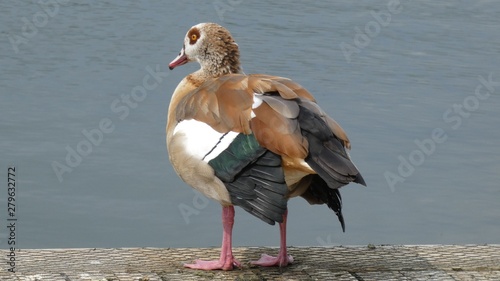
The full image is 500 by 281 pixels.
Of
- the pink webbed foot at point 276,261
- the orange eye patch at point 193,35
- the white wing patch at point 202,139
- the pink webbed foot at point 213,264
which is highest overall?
the orange eye patch at point 193,35

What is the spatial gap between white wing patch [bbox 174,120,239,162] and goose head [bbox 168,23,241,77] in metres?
0.66

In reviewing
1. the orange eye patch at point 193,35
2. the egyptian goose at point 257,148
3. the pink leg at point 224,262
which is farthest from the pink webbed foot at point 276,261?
the orange eye patch at point 193,35

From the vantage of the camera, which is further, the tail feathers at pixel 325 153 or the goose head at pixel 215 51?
the goose head at pixel 215 51

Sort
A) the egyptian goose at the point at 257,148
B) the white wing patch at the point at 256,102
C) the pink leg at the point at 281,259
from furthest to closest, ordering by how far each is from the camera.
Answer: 1. the pink leg at the point at 281,259
2. the white wing patch at the point at 256,102
3. the egyptian goose at the point at 257,148

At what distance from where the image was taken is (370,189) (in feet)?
29.7

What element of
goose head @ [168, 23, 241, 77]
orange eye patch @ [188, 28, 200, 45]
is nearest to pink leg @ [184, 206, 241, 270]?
goose head @ [168, 23, 241, 77]

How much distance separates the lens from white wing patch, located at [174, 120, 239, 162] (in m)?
5.68

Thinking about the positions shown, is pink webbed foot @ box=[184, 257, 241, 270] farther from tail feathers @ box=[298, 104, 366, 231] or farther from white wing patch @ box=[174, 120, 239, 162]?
tail feathers @ box=[298, 104, 366, 231]

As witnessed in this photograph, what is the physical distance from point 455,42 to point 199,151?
8909 mm

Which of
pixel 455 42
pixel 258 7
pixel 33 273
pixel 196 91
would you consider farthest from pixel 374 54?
pixel 33 273

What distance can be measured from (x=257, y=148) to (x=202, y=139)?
1.44ft

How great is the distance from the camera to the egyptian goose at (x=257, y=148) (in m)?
5.39

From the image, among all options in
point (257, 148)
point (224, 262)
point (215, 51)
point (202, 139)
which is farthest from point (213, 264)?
point (215, 51)

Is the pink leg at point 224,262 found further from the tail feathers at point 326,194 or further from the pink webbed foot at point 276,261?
the tail feathers at point 326,194
